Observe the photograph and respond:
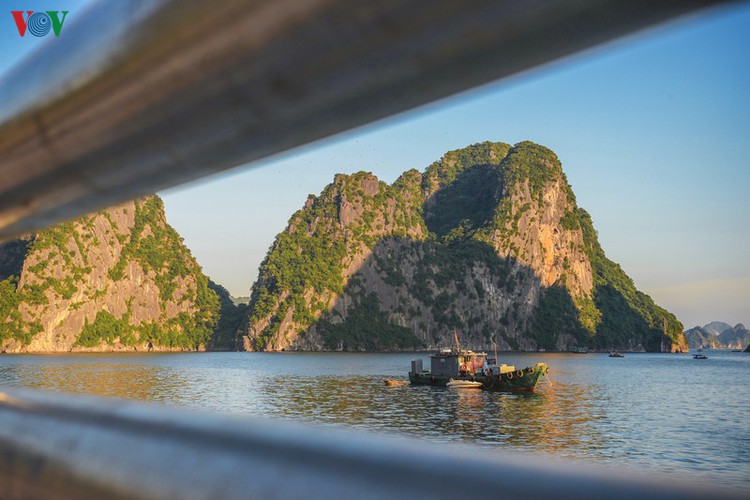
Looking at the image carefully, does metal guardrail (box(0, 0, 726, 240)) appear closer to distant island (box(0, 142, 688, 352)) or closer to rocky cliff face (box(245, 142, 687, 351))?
distant island (box(0, 142, 688, 352))

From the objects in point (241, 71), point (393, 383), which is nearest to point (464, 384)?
point (393, 383)

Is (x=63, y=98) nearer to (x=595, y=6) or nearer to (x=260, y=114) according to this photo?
(x=260, y=114)

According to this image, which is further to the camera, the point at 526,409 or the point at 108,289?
the point at 108,289

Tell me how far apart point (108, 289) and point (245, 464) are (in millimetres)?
140352

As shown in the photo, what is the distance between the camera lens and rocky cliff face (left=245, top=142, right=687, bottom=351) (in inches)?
5556

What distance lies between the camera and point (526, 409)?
1612 inches

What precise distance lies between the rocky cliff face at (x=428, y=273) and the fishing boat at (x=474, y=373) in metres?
86.4

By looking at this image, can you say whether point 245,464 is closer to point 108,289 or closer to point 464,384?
point 464,384

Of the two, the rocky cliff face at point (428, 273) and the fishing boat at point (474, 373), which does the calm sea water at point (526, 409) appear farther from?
the rocky cliff face at point (428, 273)

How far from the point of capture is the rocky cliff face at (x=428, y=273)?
141125 mm

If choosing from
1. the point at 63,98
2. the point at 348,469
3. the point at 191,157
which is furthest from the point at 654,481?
the point at 63,98

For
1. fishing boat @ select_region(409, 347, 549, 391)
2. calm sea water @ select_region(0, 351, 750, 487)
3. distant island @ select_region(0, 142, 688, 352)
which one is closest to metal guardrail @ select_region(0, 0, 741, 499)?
calm sea water @ select_region(0, 351, 750, 487)

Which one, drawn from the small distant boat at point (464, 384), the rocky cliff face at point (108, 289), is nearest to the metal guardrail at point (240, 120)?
the small distant boat at point (464, 384)

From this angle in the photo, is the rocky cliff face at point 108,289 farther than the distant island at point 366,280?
No
